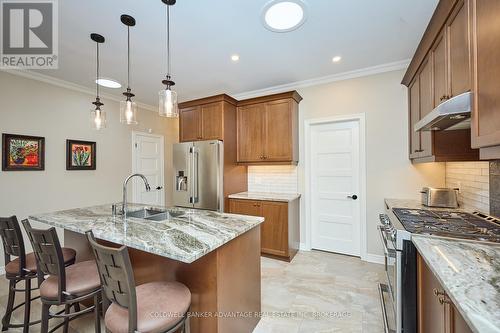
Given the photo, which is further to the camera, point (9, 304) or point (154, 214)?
point (154, 214)

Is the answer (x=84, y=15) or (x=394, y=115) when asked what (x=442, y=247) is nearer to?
(x=394, y=115)

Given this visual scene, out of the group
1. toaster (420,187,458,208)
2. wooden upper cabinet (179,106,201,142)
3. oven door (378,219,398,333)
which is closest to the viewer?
oven door (378,219,398,333)

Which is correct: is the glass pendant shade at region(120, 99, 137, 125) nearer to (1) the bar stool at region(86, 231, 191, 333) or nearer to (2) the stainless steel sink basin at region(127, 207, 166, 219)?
(2) the stainless steel sink basin at region(127, 207, 166, 219)

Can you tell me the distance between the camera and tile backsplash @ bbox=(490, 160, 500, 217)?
5.58 feet

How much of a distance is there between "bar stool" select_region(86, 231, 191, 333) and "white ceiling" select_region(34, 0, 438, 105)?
1.99m

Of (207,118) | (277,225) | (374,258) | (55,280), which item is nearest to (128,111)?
(55,280)

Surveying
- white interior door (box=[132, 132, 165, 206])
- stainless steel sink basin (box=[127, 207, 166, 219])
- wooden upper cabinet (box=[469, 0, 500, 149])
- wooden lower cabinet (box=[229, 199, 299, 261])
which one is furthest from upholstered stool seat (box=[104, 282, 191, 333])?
white interior door (box=[132, 132, 165, 206])

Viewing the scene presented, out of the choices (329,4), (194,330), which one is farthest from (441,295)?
(329,4)

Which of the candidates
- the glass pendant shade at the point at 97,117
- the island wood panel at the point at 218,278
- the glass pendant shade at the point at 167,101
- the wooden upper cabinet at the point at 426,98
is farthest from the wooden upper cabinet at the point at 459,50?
the glass pendant shade at the point at 97,117

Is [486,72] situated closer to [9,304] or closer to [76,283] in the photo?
[76,283]

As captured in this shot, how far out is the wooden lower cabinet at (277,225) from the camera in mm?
3102

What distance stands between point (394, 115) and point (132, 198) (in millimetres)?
4811

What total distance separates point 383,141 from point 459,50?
169cm

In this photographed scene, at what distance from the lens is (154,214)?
7.27 feet
